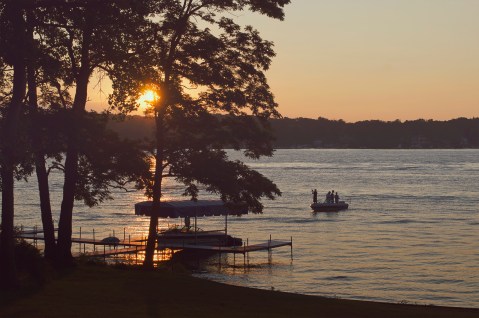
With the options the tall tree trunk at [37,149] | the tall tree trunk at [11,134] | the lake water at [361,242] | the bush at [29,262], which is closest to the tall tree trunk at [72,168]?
the tall tree trunk at [37,149]

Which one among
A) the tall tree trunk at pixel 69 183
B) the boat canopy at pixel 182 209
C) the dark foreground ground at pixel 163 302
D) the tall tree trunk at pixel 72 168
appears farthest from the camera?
the boat canopy at pixel 182 209

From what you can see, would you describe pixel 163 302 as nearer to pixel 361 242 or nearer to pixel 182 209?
pixel 182 209

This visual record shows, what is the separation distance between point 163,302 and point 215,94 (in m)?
12.2

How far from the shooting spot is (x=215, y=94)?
3388 centimetres

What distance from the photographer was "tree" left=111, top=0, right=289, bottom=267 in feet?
110

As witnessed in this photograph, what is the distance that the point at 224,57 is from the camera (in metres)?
33.7

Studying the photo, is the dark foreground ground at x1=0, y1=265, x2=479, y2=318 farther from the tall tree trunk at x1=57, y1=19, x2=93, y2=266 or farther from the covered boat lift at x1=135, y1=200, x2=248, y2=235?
the covered boat lift at x1=135, y1=200, x2=248, y2=235

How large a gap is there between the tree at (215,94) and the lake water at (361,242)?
11.7 metres

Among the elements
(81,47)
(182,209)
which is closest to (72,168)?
(81,47)

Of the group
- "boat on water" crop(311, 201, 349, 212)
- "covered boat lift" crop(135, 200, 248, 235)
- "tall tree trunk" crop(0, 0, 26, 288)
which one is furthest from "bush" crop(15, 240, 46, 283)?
"boat on water" crop(311, 201, 349, 212)

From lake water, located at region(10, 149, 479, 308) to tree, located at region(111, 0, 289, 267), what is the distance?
462 inches

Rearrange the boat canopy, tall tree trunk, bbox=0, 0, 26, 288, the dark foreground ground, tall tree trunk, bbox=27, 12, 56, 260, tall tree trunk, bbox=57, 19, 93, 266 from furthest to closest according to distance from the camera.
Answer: the boat canopy
tall tree trunk, bbox=57, 19, 93, 266
tall tree trunk, bbox=27, 12, 56, 260
tall tree trunk, bbox=0, 0, 26, 288
the dark foreground ground

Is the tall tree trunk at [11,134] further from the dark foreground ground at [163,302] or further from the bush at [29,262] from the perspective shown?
the bush at [29,262]

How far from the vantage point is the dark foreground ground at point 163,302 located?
21.6 m
